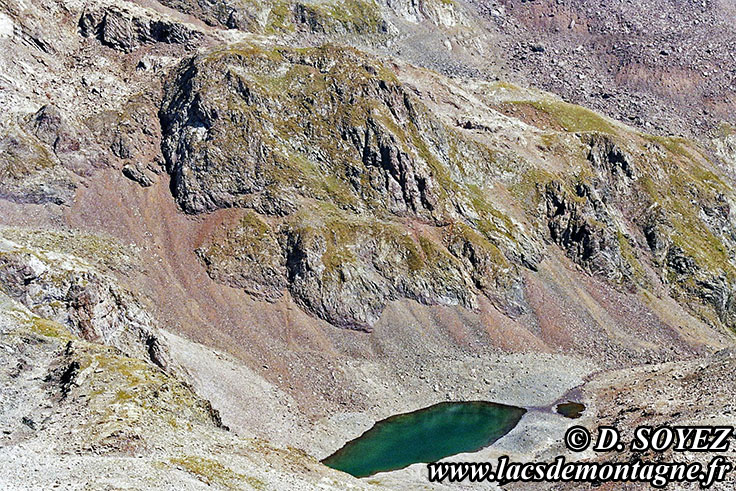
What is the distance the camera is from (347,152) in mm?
113000

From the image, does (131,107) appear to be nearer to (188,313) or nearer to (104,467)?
(188,313)

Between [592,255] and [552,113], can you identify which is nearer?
[592,255]

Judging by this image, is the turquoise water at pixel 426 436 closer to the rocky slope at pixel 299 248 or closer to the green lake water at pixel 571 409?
the rocky slope at pixel 299 248

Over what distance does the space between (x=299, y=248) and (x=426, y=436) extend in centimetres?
3813

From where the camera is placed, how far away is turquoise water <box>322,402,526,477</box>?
66.9 meters

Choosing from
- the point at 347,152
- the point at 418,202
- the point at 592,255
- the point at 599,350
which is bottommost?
the point at 599,350

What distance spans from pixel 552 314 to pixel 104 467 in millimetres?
85485

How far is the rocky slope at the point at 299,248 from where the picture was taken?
212ft

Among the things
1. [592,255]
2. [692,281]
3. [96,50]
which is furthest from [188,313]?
[692,281]

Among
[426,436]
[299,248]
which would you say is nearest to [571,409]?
[426,436]

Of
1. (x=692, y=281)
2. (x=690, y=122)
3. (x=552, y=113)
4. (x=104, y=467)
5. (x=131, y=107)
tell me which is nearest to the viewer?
(x=104, y=467)

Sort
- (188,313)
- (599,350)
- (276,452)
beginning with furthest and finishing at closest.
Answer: (599,350)
(188,313)
(276,452)

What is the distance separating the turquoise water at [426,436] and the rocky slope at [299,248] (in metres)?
2.18

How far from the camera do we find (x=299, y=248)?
96.6 meters
